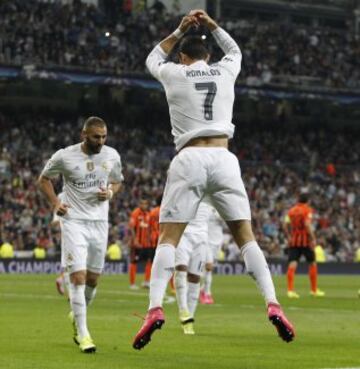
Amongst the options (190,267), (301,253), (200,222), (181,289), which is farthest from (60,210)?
(301,253)

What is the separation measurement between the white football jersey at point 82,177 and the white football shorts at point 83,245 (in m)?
0.09

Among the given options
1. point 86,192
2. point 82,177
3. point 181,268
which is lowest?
point 181,268

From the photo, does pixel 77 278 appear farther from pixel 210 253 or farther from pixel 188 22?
pixel 210 253

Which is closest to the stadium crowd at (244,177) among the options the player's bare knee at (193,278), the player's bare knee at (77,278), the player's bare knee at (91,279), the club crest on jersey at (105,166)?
the player's bare knee at (193,278)

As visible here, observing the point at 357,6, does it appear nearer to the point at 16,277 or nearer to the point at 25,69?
the point at 25,69

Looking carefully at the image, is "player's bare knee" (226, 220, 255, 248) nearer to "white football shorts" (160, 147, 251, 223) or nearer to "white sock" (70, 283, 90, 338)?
"white football shorts" (160, 147, 251, 223)

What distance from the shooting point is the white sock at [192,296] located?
16547mm

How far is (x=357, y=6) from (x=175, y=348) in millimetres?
55421

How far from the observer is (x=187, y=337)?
1516cm

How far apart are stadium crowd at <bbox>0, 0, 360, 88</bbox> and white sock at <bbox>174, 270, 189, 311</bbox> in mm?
32754

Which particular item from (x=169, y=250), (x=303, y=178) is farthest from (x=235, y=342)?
(x=303, y=178)

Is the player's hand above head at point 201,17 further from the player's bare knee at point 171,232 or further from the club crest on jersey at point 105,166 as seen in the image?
the club crest on jersey at point 105,166

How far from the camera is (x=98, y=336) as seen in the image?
15172mm

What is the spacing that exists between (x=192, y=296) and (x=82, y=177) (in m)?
3.57
